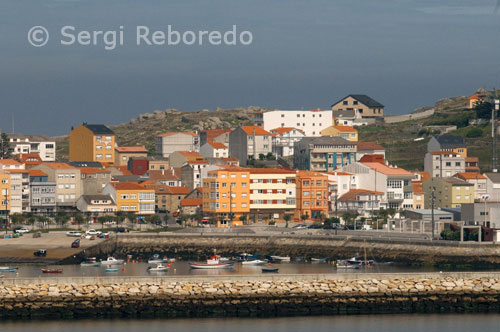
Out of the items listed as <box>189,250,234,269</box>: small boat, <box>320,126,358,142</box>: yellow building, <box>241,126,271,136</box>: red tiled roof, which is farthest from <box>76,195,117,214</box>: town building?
<box>320,126,358,142</box>: yellow building

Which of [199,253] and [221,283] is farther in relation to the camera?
[199,253]

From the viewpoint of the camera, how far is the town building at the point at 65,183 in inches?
5157

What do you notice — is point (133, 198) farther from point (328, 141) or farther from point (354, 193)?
point (328, 141)

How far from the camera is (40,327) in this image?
59062 millimetres

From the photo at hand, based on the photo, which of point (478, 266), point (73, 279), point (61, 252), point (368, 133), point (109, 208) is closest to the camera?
point (73, 279)

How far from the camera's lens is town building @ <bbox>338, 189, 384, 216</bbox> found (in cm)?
13075

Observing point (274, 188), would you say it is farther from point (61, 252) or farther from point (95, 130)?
point (95, 130)

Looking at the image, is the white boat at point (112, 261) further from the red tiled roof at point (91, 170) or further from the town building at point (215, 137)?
the town building at point (215, 137)

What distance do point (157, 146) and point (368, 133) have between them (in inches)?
1340

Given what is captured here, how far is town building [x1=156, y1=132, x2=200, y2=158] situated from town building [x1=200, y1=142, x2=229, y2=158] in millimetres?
7469

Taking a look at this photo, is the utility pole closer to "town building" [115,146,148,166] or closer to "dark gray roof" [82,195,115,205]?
"town building" [115,146,148,166]

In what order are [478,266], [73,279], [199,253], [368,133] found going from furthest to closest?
1. [368,133]
2. [199,253]
3. [478,266]
4. [73,279]

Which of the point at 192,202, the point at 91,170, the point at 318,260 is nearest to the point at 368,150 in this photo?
the point at 192,202

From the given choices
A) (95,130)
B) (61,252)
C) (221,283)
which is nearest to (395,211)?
(61,252)
